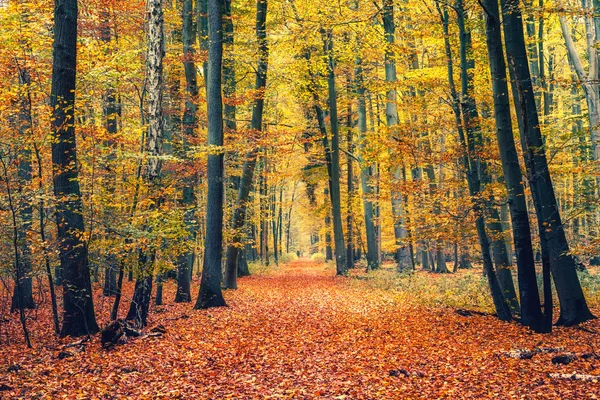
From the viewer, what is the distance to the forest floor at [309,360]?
6.00 meters

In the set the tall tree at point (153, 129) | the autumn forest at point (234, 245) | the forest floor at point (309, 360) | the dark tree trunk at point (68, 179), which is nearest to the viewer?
the forest floor at point (309, 360)

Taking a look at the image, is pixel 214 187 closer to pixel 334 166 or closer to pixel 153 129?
pixel 153 129

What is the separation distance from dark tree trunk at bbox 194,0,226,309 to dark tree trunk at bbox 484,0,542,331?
7031 mm

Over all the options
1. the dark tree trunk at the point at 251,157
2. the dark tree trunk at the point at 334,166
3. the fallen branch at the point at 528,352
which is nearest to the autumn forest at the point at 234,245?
the fallen branch at the point at 528,352

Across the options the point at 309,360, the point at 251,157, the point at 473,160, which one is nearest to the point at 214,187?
the point at 251,157

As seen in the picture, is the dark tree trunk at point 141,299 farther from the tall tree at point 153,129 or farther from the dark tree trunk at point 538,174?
the dark tree trunk at point 538,174

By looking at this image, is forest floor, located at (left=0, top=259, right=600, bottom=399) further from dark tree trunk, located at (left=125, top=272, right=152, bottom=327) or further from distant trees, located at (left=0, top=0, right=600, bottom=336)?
distant trees, located at (left=0, top=0, right=600, bottom=336)

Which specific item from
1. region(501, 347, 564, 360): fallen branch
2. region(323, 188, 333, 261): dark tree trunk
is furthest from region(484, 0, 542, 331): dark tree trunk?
region(323, 188, 333, 261): dark tree trunk

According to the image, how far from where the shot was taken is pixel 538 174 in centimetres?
823

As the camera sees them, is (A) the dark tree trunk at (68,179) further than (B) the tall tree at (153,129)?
No

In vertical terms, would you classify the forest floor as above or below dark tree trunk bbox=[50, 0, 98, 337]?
below

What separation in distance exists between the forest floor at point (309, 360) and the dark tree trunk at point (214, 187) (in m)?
0.74

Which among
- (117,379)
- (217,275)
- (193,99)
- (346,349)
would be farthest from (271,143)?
(117,379)

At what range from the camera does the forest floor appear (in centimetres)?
600
